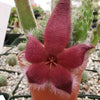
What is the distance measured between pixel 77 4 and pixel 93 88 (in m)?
0.59

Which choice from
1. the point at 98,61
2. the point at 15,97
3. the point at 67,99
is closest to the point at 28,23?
the point at 67,99

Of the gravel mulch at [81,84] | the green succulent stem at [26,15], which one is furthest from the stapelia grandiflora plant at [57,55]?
the gravel mulch at [81,84]

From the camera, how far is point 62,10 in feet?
1.46

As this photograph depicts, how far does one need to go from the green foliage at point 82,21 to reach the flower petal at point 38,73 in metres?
0.16

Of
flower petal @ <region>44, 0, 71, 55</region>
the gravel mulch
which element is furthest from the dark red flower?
the gravel mulch

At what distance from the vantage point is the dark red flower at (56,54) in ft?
1.47

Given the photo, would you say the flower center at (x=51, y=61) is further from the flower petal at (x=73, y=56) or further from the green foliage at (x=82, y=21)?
the green foliage at (x=82, y=21)

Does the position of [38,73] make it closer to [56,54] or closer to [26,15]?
[56,54]

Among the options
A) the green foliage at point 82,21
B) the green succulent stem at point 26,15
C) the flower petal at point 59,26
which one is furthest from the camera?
the green succulent stem at point 26,15

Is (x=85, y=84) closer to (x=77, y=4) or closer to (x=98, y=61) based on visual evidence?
(x=98, y=61)

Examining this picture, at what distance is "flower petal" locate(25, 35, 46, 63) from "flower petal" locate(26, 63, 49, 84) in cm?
2

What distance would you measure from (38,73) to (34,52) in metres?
0.06

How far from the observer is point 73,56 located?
45 centimetres

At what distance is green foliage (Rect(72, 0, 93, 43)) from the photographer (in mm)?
554
